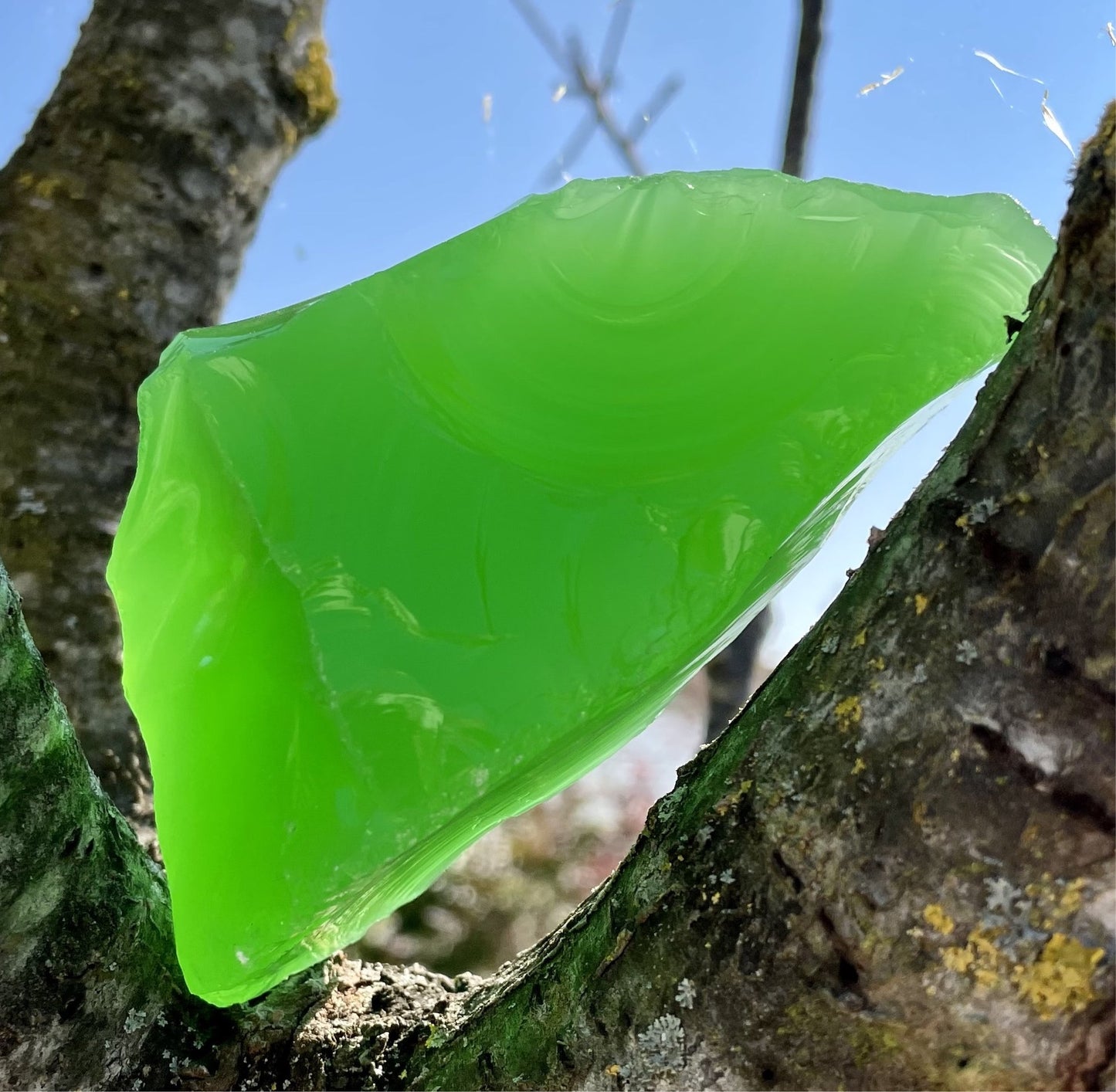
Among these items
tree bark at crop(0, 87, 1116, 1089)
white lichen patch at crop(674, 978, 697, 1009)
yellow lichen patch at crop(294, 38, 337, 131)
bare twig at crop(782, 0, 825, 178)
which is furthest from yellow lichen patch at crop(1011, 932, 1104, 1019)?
yellow lichen patch at crop(294, 38, 337, 131)

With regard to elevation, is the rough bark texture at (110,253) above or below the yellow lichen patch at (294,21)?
below

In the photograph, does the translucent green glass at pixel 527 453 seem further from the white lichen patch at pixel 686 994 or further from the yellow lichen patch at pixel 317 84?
the yellow lichen patch at pixel 317 84

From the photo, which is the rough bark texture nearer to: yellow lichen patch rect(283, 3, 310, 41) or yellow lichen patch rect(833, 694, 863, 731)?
yellow lichen patch rect(283, 3, 310, 41)

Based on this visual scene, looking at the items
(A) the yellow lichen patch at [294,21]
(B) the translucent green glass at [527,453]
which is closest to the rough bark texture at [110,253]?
(A) the yellow lichen patch at [294,21]

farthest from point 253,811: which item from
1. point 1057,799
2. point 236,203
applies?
point 236,203

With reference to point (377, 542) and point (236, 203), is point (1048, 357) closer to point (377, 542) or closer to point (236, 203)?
point (377, 542)

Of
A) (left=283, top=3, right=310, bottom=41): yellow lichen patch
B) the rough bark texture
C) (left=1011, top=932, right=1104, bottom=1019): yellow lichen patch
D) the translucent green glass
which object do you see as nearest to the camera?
(left=1011, top=932, right=1104, bottom=1019): yellow lichen patch

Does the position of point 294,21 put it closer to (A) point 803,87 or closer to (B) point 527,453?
(A) point 803,87
